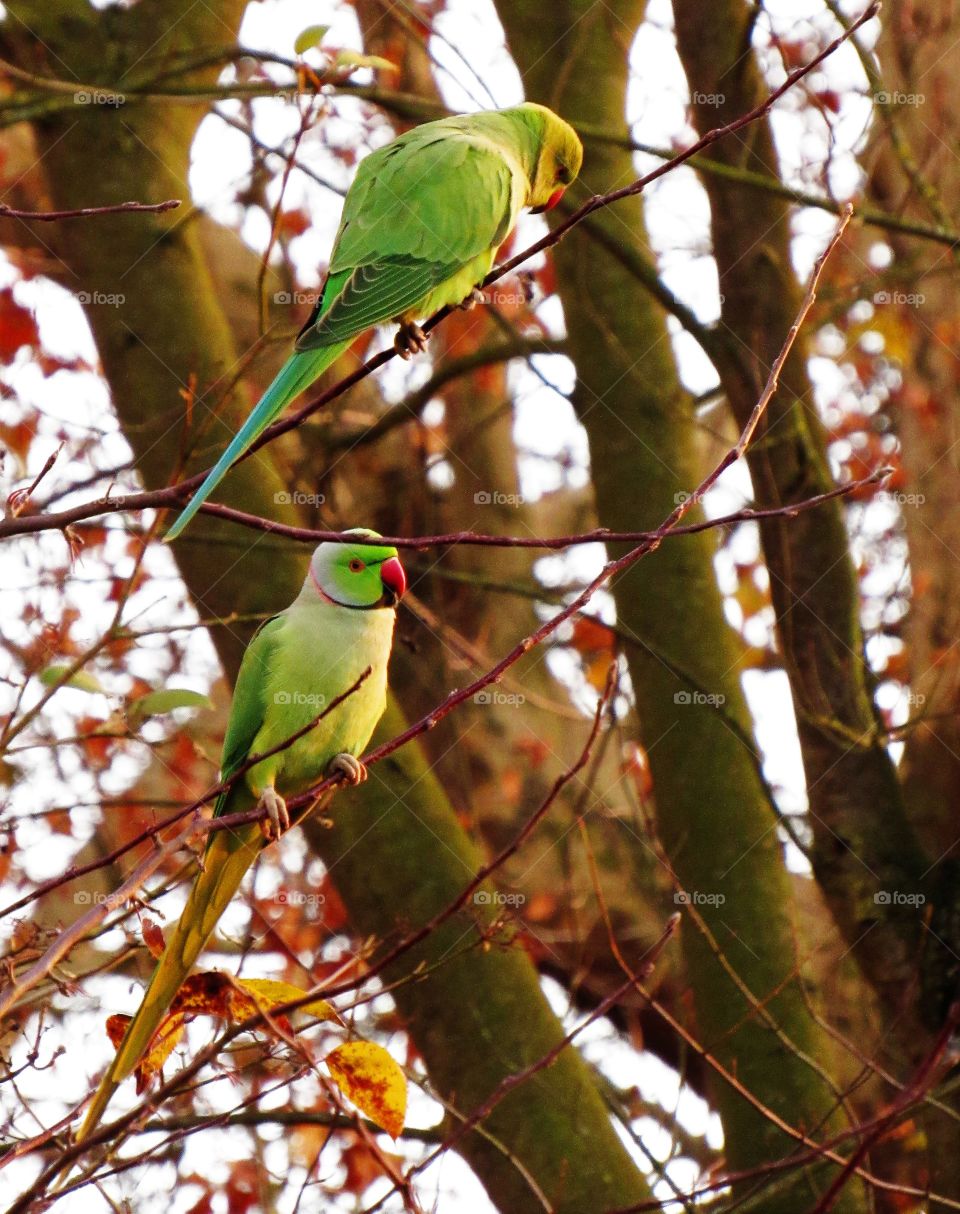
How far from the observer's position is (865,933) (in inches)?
176

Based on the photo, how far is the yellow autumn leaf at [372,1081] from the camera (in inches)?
86.4

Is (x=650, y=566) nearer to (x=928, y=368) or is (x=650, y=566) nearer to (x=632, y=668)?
(x=632, y=668)

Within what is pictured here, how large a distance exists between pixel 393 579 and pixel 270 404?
2.26 feet

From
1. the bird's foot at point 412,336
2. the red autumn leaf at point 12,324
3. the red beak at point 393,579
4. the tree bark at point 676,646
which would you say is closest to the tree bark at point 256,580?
the tree bark at point 676,646

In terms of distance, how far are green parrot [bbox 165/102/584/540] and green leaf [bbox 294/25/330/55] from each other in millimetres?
514

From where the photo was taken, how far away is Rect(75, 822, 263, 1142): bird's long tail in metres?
2.16

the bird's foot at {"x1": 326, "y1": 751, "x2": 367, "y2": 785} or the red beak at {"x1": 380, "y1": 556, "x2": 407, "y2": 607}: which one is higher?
the red beak at {"x1": 380, "y1": 556, "x2": 407, "y2": 607}

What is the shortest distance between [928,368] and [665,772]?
2.30 m

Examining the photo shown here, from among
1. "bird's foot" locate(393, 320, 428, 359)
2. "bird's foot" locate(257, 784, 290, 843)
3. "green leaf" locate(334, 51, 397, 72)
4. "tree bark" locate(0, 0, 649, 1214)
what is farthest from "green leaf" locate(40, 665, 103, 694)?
"green leaf" locate(334, 51, 397, 72)

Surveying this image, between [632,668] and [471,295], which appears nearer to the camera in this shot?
[471,295]

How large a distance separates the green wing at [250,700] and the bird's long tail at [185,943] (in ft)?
0.98

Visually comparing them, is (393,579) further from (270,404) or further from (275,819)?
(275,819)

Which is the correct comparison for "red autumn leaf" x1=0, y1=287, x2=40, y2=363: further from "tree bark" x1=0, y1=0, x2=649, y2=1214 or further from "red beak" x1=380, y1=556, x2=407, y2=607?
"red beak" x1=380, y1=556, x2=407, y2=607

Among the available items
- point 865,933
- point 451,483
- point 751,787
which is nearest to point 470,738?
point 451,483
